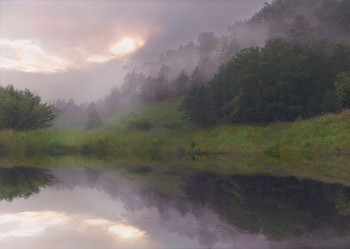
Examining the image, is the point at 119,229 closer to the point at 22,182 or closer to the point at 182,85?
the point at 22,182

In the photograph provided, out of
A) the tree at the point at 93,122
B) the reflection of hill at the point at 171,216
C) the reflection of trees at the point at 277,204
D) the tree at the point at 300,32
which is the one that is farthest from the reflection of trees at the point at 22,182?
the tree at the point at 93,122

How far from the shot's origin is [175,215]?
4.79m

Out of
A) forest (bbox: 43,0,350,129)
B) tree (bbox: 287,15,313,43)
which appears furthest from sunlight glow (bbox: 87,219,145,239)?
tree (bbox: 287,15,313,43)

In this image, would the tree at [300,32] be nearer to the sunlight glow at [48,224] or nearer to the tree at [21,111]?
the tree at [21,111]

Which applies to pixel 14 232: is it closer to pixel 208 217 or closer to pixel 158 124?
pixel 208 217

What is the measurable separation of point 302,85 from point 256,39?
64.9 meters

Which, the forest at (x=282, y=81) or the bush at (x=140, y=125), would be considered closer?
the forest at (x=282, y=81)

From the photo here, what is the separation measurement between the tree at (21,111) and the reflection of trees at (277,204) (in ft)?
72.4

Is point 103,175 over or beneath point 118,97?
beneath

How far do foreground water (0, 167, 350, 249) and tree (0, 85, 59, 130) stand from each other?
19395 mm

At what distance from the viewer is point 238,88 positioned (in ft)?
135

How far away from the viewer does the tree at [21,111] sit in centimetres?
2430

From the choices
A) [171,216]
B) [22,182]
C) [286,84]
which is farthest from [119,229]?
[286,84]

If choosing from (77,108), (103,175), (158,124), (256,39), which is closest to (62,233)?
(103,175)
